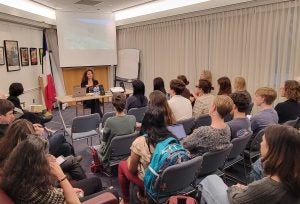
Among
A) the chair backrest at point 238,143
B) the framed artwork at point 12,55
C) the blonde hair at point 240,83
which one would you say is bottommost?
the chair backrest at point 238,143

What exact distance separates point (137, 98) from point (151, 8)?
3.87 meters

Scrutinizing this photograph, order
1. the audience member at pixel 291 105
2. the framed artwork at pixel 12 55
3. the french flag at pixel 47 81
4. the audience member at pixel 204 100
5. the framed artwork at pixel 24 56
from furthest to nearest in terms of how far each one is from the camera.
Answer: the french flag at pixel 47 81
the framed artwork at pixel 24 56
the framed artwork at pixel 12 55
the audience member at pixel 204 100
the audience member at pixel 291 105

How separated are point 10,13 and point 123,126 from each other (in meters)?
4.02

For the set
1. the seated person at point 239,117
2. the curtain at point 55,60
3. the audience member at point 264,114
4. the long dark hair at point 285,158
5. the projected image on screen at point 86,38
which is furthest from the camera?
the curtain at point 55,60

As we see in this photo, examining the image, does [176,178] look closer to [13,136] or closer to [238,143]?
[238,143]

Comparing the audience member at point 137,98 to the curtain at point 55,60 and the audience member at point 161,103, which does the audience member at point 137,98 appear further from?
the curtain at point 55,60

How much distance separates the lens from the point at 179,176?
199 centimetres

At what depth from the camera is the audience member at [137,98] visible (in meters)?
4.22

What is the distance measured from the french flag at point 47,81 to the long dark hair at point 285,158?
6.62m

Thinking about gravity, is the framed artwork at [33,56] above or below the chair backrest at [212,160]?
above

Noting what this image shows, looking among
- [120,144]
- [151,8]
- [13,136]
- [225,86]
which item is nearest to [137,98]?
[225,86]

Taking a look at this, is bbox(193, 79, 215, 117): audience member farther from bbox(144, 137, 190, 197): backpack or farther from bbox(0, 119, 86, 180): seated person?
bbox(0, 119, 86, 180): seated person

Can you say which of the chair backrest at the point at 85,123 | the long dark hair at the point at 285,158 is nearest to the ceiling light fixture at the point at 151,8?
the chair backrest at the point at 85,123

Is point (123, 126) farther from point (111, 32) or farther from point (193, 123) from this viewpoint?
point (111, 32)
